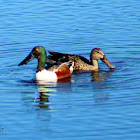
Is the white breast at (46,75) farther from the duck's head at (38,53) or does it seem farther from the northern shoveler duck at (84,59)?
the northern shoveler duck at (84,59)

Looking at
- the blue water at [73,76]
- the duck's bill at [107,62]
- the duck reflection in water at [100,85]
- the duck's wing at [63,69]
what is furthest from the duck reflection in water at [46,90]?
the duck's bill at [107,62]

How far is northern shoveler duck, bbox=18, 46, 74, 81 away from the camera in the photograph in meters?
13.2

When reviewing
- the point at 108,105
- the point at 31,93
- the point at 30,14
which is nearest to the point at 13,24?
the point at 30,14

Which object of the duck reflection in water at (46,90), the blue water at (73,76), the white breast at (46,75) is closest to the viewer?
the blue water at (73,76)

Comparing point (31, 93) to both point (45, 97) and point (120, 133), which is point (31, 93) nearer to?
point (45, 97)

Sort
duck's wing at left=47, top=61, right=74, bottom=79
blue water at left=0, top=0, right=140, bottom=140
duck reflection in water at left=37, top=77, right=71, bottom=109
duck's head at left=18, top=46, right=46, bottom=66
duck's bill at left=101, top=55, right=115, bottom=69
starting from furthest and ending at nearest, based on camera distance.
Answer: duck's bill at left=101, top=55, right=115, bottom=69, duck's wing at left=47, top=61, right=74, bottom=79, duck's head at left=18, top=46, right=46, bottom=66, duck reflection in water at left=37, top=77, right=71, bottom=109, blue water at left=0, top=0, right=140, bottom=140

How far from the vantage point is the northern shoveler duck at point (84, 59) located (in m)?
14.1

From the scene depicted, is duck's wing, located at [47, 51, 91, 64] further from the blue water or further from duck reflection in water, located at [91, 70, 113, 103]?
duck reflection in water, located at [91, 70, 113, 103]

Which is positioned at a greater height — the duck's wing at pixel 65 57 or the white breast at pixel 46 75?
the duck's wing at pixel 65 57

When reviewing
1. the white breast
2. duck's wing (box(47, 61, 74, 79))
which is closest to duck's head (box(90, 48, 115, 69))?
duck's wing (box(47, 61, 74, 79))

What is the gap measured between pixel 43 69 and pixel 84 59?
4.68 ft

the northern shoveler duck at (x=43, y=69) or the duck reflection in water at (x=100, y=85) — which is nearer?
the duck reflection in water at (x=100, y=85)

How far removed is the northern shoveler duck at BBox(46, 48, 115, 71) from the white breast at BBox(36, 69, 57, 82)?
34.9 inches

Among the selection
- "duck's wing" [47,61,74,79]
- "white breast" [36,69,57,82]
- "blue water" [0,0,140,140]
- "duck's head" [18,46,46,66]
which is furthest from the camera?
"duck's wing" [47,61,74,79]
